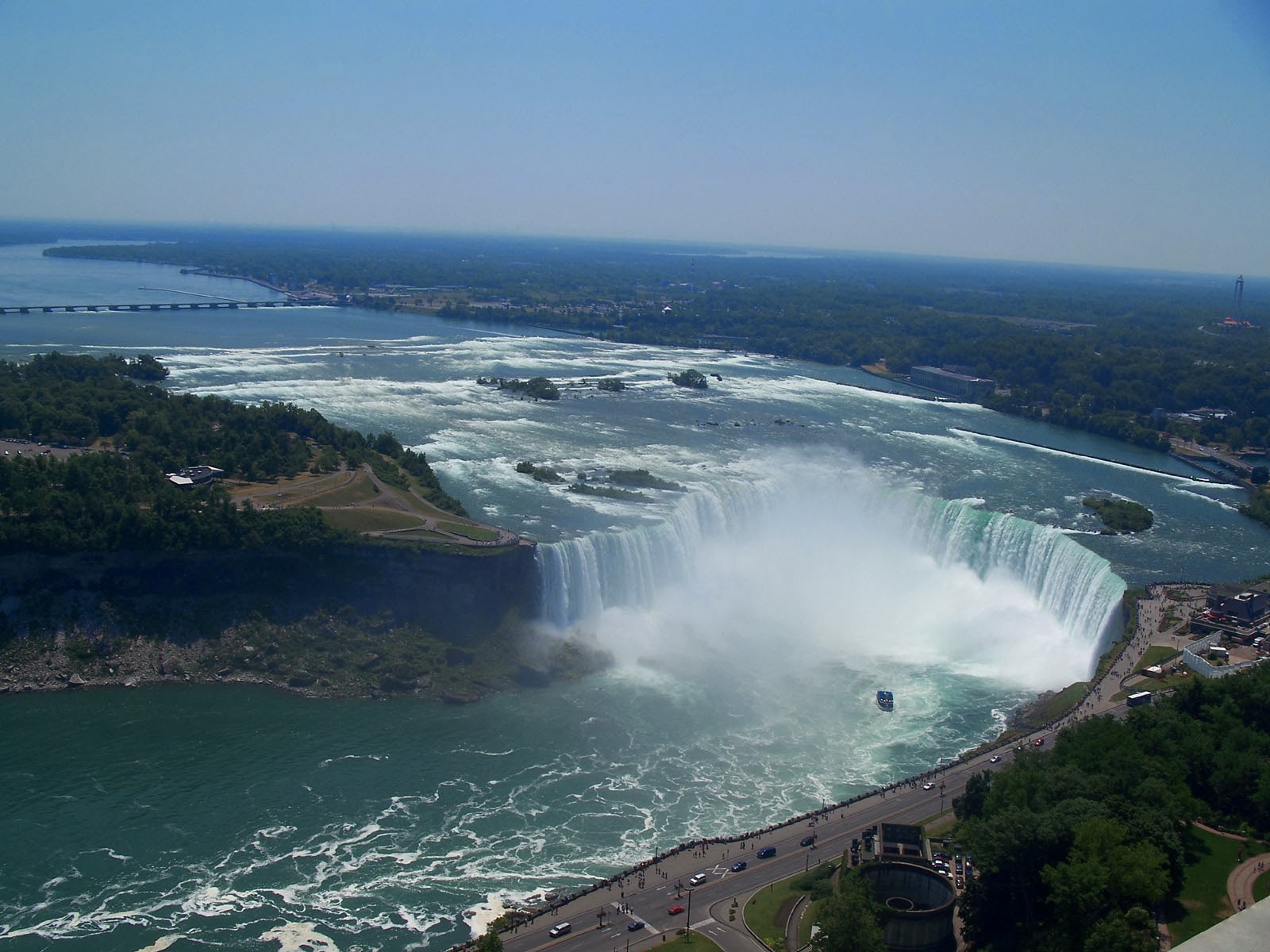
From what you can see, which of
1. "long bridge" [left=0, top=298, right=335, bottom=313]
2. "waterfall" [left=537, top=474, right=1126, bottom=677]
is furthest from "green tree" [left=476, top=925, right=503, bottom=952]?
"long bridge" [left=0, top=298, right=335, bottom=313]


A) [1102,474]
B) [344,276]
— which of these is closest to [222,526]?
[1102,474]

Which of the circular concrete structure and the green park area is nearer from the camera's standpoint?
the green park area

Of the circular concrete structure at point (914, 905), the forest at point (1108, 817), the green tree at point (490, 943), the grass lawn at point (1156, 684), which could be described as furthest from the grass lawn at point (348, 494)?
the grass lawn at point (1156, 684)

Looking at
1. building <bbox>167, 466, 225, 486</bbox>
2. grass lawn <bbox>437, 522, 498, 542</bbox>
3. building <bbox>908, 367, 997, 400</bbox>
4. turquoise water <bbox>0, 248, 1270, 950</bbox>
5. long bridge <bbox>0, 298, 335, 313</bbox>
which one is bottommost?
turquoise water <bbox>0, 248, 1270, 950</bbox>

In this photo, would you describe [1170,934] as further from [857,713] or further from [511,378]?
[511,378]

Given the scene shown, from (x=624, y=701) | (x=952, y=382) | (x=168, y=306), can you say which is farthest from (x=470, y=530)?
(x=168, y=306)

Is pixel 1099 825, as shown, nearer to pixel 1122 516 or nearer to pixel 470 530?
pixel 470 530

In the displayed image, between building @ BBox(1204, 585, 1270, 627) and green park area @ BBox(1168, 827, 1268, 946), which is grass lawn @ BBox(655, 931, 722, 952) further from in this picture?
building @ BBox(1204, 585, 1270, 627)
